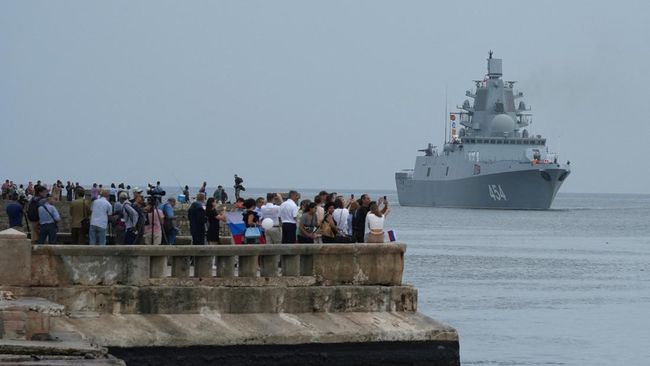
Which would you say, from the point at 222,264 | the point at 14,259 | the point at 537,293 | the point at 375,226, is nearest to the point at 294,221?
the point at 375,226

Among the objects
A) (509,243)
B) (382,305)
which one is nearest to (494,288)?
(382,305)

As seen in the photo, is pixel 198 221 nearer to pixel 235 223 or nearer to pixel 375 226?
pixel 235 223

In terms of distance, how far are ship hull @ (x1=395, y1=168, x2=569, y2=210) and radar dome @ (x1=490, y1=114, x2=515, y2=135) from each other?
5495mm

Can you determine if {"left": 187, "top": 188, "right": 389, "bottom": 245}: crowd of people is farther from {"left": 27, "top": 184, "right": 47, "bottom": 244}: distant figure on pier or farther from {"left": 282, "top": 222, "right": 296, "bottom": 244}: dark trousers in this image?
{"left": 27, "top": 184, "right": 47, "bottom": 244}: distant figure on pier

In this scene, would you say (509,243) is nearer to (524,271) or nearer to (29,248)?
(524,271)

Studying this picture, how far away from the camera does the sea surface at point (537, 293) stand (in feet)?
91.2

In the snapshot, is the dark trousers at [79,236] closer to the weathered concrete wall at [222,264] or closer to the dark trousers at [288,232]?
the dark trousers at [288,232]

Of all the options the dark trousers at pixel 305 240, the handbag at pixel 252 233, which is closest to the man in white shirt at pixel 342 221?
the dark trousers at pixel 305 240

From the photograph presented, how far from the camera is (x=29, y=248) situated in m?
17.5

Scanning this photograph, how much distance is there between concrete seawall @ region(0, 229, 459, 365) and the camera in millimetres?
17578

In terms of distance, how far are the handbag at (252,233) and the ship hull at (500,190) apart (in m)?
103

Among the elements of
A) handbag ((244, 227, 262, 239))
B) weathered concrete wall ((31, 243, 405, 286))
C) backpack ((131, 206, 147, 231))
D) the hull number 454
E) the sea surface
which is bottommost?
the sea surface

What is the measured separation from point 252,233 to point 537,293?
20706 mm

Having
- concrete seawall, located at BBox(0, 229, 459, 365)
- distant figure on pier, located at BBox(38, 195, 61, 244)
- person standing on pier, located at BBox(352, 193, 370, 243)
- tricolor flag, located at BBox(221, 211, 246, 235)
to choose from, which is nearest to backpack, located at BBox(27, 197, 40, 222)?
distant figure on pier, located at BBox(38, 195, 61, 244)
